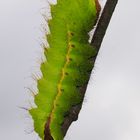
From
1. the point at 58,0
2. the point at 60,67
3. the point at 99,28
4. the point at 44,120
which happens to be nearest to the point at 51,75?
the point at 60,67

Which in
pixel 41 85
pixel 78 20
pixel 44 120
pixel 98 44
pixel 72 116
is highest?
pixel 98 44

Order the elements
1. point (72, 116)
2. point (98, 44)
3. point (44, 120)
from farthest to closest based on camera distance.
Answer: point (44, 120) → point (72, 116) → point (98, 44)

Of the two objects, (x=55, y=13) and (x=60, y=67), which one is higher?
(x=55, y=13)

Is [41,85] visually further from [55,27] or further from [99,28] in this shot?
[99,28]

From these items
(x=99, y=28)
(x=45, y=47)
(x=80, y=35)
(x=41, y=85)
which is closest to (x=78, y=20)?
(x=80, y=35)

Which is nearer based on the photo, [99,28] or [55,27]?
[99,28]

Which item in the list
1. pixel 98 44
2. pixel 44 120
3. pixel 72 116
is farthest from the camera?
pixel 44 120
